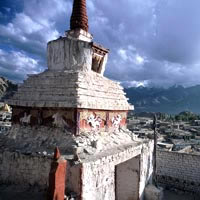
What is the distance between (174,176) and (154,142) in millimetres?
3559

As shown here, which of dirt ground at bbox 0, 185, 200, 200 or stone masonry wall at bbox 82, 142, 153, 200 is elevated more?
stone masonry wall at bbox 82, 142, 153, 200

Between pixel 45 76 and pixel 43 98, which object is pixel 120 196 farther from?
pixel 45 76

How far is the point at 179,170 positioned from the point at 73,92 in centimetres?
1011

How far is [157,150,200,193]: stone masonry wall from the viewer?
14258 millimetres

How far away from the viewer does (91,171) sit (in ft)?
23.2

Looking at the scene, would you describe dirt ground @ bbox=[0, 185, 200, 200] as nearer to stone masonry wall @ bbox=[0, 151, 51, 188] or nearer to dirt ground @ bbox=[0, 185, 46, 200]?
dirt ground @ bbox=[0, 185, 46, 200]

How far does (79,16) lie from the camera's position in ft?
36.9

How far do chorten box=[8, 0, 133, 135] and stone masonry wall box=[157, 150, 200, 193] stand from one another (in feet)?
18.8

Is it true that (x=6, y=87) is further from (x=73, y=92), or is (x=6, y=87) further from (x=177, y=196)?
(x=73, y=92)

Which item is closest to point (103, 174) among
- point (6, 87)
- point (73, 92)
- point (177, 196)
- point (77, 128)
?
point (77, 128)

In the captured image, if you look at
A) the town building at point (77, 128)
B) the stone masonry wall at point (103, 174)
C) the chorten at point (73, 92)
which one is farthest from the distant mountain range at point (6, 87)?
the stone masonry wall at point (103, 174)

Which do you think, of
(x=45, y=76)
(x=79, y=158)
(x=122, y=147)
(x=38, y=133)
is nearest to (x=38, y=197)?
(x=79, y=158)

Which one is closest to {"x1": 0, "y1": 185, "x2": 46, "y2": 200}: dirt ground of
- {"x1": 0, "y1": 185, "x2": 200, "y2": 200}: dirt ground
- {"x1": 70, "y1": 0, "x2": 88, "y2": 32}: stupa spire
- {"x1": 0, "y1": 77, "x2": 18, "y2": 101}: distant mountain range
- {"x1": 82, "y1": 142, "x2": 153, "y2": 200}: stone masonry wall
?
{"x1": 0, "y1": 185, "x2": 200, "y2": 200}: dirt ground

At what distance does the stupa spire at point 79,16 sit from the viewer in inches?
438
